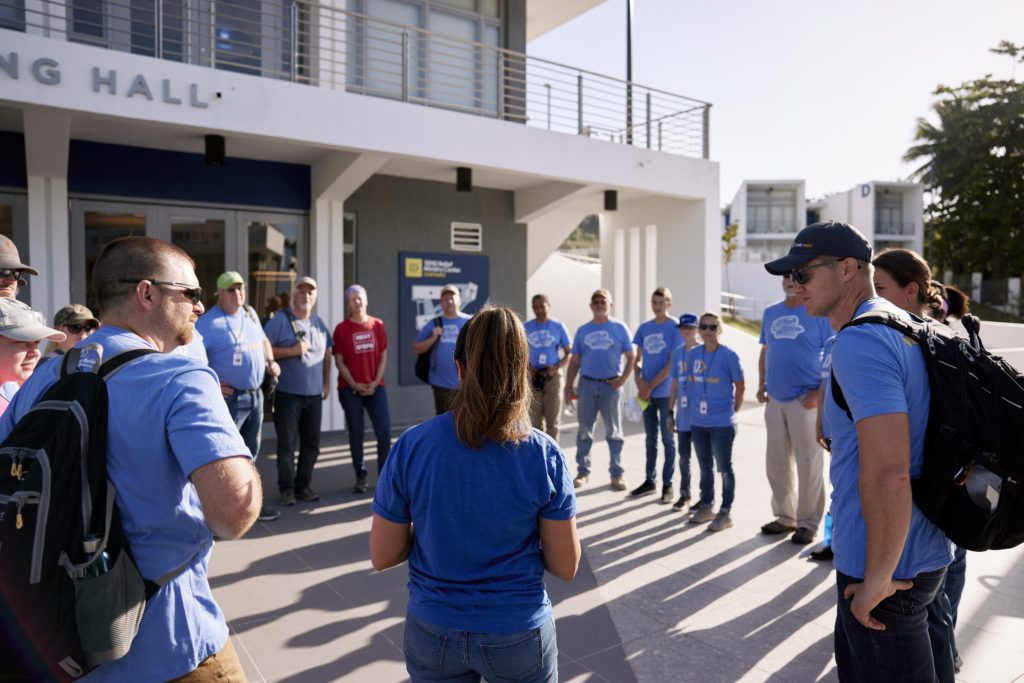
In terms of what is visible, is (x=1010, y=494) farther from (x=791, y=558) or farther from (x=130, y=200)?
(x=130, y=200)

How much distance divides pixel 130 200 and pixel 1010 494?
30.7ft

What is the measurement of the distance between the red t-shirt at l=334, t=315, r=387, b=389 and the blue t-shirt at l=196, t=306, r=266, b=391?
110 centimetres

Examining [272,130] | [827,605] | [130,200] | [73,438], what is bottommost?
[827,605]

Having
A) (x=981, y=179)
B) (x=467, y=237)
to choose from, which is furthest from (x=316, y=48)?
(x=981, y=179)

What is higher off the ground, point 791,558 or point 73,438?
point 73,438

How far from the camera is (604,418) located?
713cm

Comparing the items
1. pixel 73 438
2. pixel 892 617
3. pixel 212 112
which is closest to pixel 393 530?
pixel 73 438

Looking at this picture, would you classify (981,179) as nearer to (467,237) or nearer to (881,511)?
(467,237)

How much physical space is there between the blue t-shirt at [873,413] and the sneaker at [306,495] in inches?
211

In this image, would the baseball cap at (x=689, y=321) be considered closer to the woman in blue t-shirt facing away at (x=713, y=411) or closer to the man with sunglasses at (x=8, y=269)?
the woman in blue t-shirt facing away at (x=713, y=411)

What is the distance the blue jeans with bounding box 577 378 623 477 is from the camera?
704 centimetres

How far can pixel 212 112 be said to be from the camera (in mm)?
7562

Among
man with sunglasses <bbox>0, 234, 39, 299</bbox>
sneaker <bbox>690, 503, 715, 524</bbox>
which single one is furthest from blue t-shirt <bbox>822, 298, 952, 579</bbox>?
sneaker <bbox>690, 503, 715, 524</bbox>

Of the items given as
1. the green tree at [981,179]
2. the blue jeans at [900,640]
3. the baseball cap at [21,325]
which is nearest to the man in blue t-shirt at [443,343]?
the baseball cap at [21,325]
